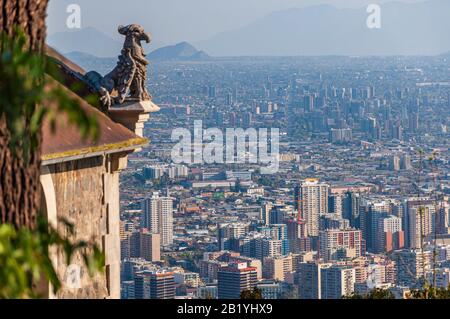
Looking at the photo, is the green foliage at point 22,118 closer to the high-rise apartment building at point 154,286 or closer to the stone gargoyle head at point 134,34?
the stone gargoyle head at point 134,34

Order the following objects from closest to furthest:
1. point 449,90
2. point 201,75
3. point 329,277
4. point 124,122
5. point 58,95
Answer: point 58,95 < point 124,122 < point 329,277 < point 201,75 < point 449,90

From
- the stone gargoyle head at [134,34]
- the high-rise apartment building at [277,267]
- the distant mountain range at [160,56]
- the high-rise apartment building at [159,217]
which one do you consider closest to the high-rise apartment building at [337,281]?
the high-rise apartment building at [277,267]

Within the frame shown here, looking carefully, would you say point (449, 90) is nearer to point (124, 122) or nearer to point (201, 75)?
point (201, 75)

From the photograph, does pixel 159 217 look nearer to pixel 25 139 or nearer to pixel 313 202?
pixel 313 202

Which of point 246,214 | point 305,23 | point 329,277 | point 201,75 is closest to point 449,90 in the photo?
point 305,23

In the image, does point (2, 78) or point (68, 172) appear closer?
point (2, 78)
